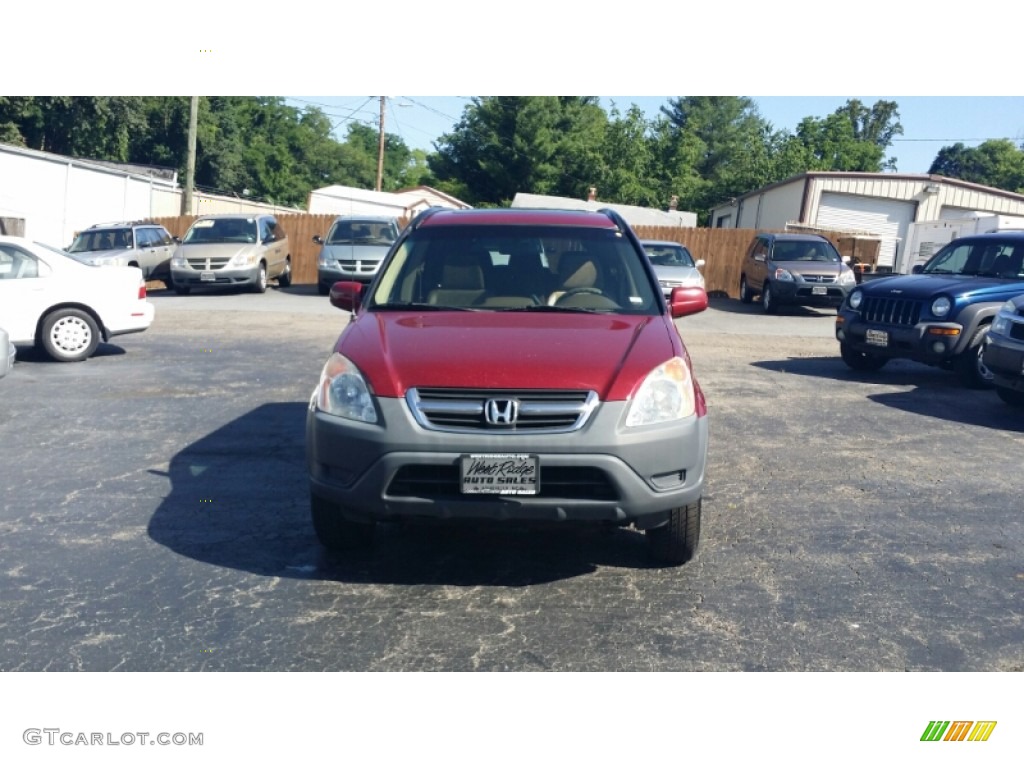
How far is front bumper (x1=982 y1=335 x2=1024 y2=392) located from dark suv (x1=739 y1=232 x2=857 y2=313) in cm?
1159

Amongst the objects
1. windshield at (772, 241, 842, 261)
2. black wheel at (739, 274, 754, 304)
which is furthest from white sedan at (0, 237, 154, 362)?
black wheel at (739, 274, 754, 304)

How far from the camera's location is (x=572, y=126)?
5956 centimetres

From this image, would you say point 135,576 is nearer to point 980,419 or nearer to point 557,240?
point 557,240

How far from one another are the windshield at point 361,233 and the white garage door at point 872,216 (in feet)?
54.1

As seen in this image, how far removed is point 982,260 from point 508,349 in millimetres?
9028

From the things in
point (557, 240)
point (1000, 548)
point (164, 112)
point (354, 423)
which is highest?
point (164, 112)

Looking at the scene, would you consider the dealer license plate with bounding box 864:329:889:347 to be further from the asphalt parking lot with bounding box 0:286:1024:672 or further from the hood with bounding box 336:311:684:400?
the hood with bounding box 336:311:684:400

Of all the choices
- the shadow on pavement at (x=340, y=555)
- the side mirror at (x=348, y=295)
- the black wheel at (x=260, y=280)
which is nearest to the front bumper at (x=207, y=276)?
the black wheel at (x=260, y=280)

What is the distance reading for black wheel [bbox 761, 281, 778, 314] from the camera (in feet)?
72.7

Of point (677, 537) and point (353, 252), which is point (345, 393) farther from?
point (353, 252)

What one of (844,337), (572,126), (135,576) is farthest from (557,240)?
(572,126)

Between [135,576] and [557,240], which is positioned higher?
[557,240]

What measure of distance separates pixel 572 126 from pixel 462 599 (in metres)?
57.5

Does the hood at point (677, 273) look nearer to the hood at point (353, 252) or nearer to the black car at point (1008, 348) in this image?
the hood at point (353, 252)
